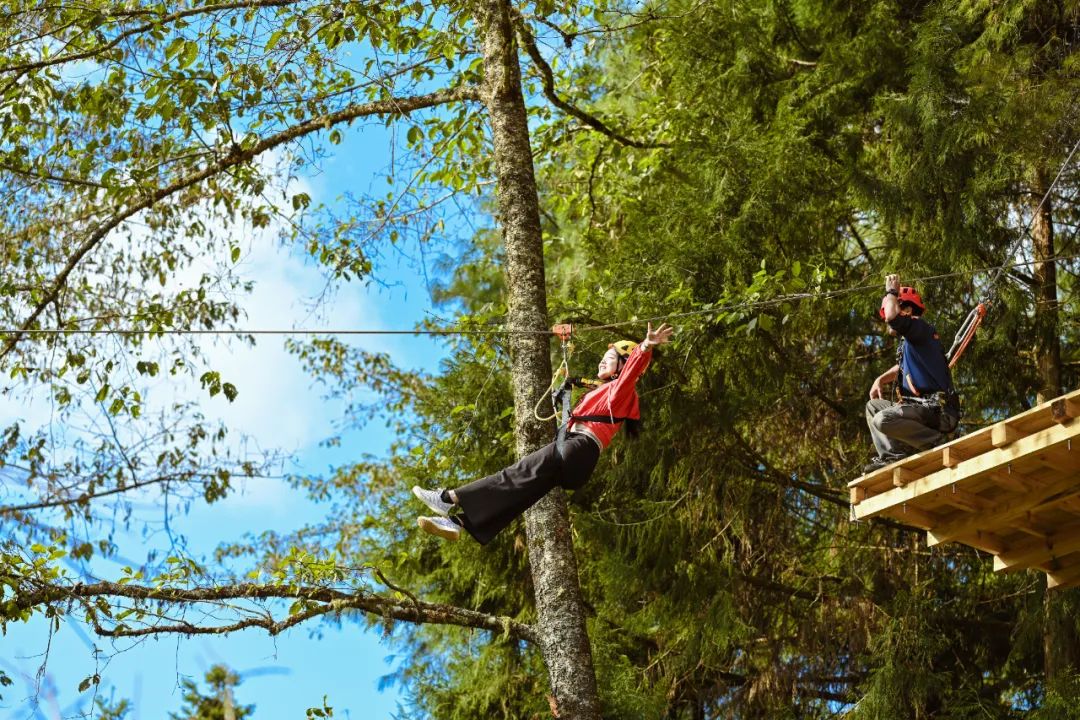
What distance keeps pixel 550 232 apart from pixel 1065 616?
24.8 ft

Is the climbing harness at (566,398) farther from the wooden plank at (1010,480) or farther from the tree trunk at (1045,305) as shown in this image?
the tree trunk at (1045,305)

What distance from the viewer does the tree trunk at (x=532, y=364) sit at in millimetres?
7332

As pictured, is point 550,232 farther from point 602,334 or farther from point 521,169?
point 521,169

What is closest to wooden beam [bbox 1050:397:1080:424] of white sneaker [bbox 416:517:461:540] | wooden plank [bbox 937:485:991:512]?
wooden plank [bbox 937:485:991:512]

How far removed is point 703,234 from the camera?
32.5 feet

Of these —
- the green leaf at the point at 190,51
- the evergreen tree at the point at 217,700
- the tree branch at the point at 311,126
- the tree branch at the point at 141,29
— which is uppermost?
the tree branch at the point at 141,29

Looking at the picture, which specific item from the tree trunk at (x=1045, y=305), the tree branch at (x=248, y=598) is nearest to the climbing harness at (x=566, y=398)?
the tree branch at (x=248, y=598)

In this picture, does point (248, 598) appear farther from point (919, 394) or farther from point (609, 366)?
point (919, 394)

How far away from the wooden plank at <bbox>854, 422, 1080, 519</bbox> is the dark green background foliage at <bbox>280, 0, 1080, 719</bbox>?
2150 mm

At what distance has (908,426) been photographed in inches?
282

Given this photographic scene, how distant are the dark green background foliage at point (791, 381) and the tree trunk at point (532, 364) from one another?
1.24 meters

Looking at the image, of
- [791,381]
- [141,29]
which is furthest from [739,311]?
[141,29]

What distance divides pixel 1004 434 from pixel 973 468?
0.28m

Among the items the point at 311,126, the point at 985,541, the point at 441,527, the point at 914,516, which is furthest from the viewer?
the point at 311,126
